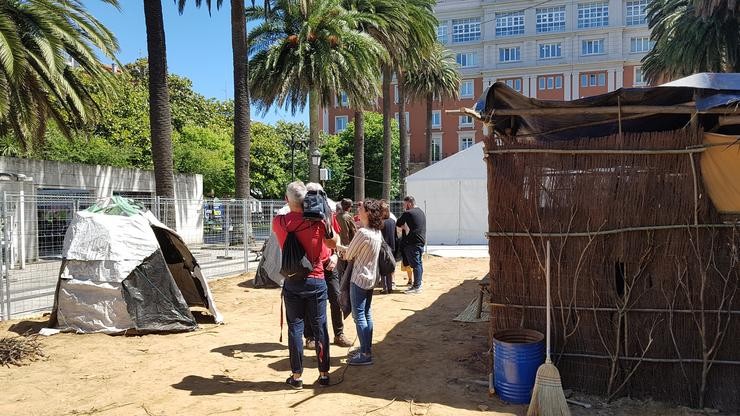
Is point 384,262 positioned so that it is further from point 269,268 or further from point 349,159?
point 349,159

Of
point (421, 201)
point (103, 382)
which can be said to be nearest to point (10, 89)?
point (103, 382)

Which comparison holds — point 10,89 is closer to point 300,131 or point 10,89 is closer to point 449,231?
point 449,231

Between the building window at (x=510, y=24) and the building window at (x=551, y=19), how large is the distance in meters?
1.70

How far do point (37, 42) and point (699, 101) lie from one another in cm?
1103

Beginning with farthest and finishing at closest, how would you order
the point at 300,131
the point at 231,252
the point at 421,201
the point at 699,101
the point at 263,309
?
the point at 300,131, the point at 421,201, the point at 231,252, the point at 263,309, the point at 699,101

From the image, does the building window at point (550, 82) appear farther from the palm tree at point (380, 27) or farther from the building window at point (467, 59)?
the palm tree at point (380, 27)

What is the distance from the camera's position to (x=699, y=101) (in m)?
4.66

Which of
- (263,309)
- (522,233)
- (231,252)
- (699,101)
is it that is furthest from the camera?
(231,252)

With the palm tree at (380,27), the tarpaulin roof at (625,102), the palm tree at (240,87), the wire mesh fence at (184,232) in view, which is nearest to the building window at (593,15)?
the palm tree at (380,27)

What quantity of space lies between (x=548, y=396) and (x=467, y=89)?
57.0 meters

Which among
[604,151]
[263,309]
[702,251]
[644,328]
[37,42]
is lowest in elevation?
[263,309]

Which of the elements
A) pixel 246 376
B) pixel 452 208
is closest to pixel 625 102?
pixel 246 376

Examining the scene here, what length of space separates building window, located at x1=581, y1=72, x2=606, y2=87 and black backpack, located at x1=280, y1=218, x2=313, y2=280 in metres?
54.6

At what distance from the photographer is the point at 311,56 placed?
1900 centimetres
